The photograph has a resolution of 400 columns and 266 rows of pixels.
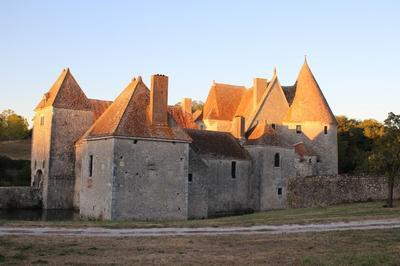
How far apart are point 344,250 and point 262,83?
38355 millimetres

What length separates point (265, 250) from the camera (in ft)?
52.6

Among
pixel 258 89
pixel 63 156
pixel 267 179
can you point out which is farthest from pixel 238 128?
pixel 63 156

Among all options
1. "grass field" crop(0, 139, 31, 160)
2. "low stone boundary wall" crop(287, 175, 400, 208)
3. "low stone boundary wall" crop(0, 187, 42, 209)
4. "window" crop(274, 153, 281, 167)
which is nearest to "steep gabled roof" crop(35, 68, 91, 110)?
"low stone boundary wall" crop(0, 187, 42, 209)

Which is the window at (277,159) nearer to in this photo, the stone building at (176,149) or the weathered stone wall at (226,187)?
the stone building at (176,149)

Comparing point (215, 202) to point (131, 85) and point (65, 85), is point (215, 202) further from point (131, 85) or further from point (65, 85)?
point (65, 85)

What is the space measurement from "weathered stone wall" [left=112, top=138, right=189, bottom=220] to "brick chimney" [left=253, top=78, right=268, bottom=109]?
720 inches

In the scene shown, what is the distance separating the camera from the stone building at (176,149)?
34281 millimetres

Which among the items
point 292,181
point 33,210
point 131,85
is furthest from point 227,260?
point 33,210

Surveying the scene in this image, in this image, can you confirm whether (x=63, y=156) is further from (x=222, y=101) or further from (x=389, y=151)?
(x=389, y=151)

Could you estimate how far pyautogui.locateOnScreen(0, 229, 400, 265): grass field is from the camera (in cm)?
1412

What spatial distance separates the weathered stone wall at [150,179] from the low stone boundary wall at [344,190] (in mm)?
10765

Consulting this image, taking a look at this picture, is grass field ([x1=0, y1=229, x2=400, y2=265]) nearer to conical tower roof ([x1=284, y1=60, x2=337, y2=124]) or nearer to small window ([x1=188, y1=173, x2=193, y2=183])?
small window ([x1=188, y1=173, x2=193, y2=183])

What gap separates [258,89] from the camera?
53156 mm

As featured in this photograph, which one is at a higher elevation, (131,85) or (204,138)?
(131,85)
